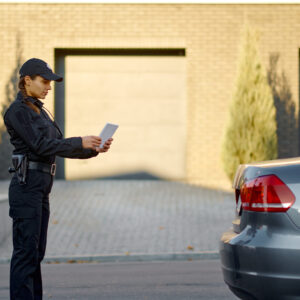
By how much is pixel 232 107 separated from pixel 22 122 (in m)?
9.48

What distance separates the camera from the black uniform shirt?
4.82 meters

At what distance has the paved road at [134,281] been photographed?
6551mm

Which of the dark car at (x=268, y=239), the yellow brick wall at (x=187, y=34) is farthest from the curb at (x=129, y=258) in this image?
the yellow brick wall at (x=187, y=34)

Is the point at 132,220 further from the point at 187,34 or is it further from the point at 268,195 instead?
the point at 268,195

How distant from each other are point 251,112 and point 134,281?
7232 millimetres

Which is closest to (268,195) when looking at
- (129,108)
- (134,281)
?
(134,281)

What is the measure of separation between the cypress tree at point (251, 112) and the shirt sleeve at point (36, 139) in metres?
9.29

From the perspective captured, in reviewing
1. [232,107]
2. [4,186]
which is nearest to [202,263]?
[232,107]

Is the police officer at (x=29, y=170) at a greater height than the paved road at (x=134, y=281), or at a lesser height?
greater

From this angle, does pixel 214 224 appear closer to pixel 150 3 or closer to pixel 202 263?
pixel 202 263

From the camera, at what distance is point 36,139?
15.8 feet

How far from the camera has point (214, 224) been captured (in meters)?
11.2

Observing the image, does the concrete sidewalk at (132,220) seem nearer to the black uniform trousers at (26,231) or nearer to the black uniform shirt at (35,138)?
the black uniform trousers at (26,231)

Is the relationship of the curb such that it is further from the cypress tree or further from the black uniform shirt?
the cypress tree
